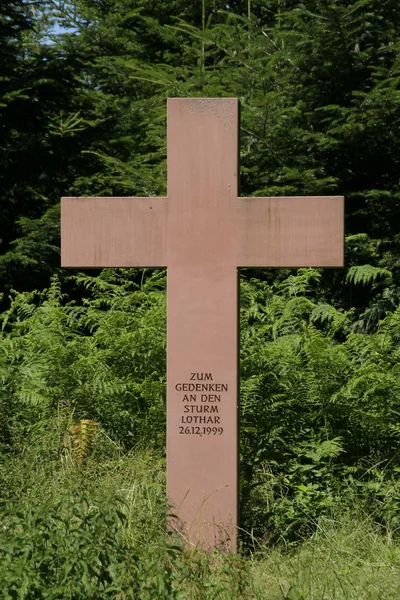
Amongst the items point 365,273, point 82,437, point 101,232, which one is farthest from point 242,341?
point 365,273

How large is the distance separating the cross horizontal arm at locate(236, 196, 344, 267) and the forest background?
1.34m

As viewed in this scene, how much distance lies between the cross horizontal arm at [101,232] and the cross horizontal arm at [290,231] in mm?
588

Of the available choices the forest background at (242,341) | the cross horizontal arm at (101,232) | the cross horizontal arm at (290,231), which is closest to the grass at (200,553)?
the forest background at (242,341)

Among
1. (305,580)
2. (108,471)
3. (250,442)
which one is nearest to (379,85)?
(250,442)

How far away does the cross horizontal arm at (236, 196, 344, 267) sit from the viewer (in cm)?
508

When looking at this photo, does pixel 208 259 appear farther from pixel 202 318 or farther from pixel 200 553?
pixel 200 553

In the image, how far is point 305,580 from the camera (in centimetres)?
432

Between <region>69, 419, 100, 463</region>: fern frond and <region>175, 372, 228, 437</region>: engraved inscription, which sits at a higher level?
<region>175, 372, 228, 437</region>: engraved inscription

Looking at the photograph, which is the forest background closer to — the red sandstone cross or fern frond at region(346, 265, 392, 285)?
fern frond at region(346, 265, 392, 285)

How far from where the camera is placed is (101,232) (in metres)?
5.23

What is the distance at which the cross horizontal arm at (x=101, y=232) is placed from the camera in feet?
17.0

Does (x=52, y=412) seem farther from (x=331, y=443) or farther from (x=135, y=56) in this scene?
(x=135, y=56)

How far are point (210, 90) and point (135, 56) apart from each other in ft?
13.9

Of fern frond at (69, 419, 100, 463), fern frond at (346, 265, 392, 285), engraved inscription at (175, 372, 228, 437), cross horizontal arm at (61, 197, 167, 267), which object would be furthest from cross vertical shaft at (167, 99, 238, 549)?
fern frond at (346, 265, 392, 285)
